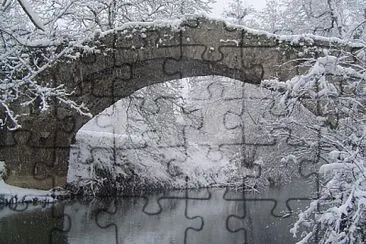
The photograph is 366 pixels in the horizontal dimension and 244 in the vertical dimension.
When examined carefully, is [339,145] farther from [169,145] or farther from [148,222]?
[169,145]

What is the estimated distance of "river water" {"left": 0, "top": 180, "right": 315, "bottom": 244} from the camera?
6305mm

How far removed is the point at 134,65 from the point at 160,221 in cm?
312

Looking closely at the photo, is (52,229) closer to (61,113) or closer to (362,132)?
(61,113)

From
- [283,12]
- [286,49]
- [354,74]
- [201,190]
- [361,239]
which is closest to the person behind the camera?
[361,239]

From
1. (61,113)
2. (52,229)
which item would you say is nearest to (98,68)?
(61,113)

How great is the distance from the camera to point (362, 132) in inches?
124

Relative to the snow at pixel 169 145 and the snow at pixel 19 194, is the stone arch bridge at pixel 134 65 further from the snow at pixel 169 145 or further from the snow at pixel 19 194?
the snow at pixel 169 145

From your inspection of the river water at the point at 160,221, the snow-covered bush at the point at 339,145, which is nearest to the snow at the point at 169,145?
the river water at the point at 160,221

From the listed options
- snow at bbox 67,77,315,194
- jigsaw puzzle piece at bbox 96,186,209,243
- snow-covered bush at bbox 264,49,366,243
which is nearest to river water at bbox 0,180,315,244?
jigsaw puzzle piece at bbox 96,186,209,243

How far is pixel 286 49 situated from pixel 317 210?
5485 millimetres

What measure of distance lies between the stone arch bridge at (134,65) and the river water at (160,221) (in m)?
0.91

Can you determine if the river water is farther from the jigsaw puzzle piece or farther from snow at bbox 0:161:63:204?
snow at bbox 0:161:63:204

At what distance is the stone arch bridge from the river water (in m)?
0.91

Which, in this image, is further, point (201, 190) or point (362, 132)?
point (201, 190)
